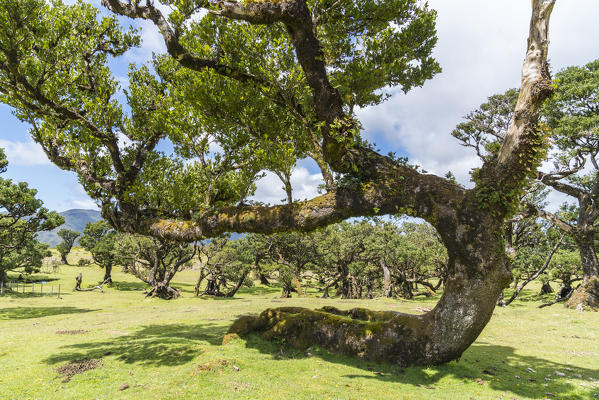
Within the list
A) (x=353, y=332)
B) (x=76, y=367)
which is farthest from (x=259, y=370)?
(x=76, y=367)

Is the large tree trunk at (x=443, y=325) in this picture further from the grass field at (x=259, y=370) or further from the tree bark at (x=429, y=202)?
the grass field at (x=259, y=370)

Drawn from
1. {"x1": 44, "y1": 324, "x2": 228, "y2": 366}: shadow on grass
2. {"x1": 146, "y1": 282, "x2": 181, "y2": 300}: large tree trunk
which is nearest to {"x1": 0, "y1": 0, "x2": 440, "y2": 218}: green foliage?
{"x1": 44, "y1": 324, "x2": 228, "y2": 366}: shadow on grass

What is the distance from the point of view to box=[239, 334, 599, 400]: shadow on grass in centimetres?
754

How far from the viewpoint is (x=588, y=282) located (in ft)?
72.2

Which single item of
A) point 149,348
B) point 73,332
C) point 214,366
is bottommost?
point 73,332

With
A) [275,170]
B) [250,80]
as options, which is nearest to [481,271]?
[275,170]

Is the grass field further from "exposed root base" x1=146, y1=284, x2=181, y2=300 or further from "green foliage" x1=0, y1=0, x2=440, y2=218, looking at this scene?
"exposed root base" x1=146, y1=284, x2=181, y2=300

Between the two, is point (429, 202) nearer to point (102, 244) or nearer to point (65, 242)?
point (102, 244)

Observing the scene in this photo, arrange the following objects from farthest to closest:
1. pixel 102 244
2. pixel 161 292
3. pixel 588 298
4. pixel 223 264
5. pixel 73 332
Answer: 1. pixel 102 244
2. pixel 223 264
3. pixel 161 292
4. pixel 588 298
5. pixel 73 332

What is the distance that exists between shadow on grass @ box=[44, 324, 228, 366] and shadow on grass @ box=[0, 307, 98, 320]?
14.9m

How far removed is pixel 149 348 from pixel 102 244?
42927 mm

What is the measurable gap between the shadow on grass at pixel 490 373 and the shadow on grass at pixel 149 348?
2.11 metres

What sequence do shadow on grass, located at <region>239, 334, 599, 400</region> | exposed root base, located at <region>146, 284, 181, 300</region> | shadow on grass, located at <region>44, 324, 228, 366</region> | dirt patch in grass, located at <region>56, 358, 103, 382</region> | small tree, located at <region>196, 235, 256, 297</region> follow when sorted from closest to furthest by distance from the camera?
shadow on grass, located at <region>239, 334, 599, 400</region> → dirt patch in grass, located at <region>56, 358, 103, 382</region> → shadow on grass, located at <region>44, 324, 228, 366</region> → exposed root base, located at <region>146, 284, 181, 300</region> → small tree, located at <region>196, 235, 256, 297</region>

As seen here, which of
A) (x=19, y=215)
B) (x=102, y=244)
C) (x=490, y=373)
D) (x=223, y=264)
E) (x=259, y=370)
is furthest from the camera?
(x=102, y=244)
